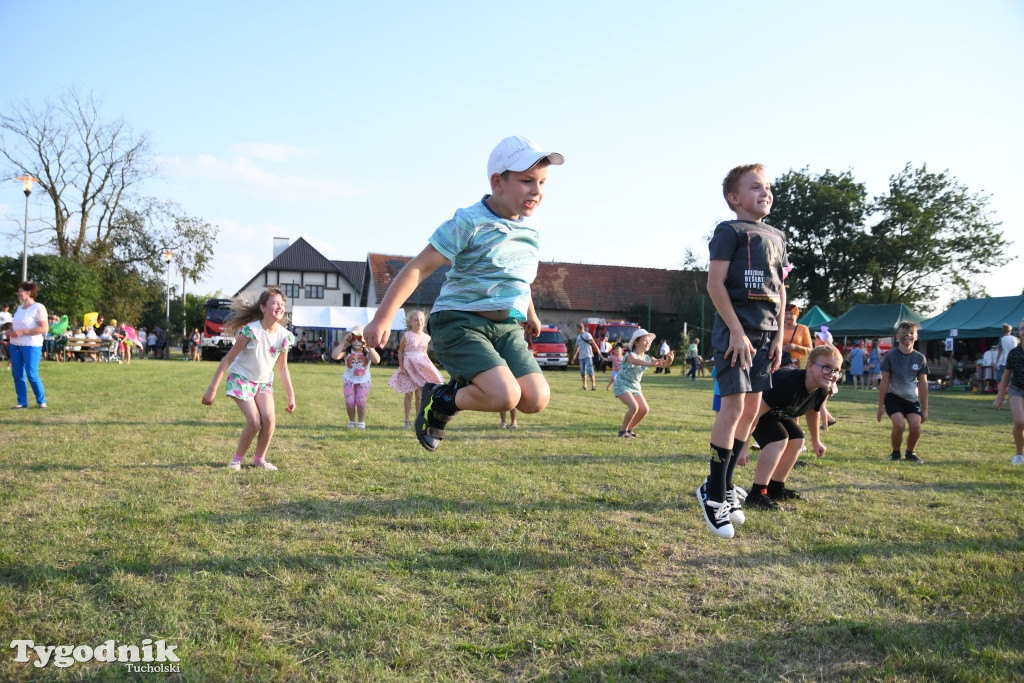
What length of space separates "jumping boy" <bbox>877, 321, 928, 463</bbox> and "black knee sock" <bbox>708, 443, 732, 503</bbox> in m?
4.95

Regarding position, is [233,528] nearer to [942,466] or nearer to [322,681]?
[322,681]

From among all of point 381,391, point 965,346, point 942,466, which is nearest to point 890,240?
point 965,346

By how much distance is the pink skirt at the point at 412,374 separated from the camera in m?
9.48

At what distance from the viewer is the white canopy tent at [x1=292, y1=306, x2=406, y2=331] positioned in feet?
127

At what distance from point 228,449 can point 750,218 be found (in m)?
5.72

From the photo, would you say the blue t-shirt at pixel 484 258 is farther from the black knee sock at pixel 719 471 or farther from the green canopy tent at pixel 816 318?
the green canopy tent at pixel 816 318

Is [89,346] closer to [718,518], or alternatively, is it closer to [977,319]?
[718,518]

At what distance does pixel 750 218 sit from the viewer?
460cm

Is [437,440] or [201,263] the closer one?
[437,440]

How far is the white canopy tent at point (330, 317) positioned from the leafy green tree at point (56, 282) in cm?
1035

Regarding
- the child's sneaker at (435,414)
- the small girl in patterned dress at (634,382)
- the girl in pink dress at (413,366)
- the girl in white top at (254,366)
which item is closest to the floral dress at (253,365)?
the girl in white top at (254,366)

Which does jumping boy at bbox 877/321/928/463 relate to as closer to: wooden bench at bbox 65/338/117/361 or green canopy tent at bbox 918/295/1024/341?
green canopy tent at bbox 918/295/1024/341

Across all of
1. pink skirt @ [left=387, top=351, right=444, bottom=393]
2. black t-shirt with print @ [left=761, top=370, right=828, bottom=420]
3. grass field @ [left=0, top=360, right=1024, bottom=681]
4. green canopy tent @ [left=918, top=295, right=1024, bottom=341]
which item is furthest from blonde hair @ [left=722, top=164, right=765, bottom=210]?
green canopy tent @ [left=918, top=295, right=1024, bottom=341]

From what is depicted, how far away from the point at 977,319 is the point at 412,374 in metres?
26.7
